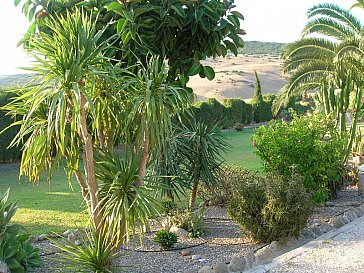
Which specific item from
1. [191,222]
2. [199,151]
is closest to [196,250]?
[191,222]

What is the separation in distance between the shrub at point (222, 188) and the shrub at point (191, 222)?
0.94 metres

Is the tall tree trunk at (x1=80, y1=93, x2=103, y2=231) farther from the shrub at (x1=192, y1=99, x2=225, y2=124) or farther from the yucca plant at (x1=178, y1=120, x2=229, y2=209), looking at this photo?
the shrub at (x1=192, y1=99, x2=225, y2=124)

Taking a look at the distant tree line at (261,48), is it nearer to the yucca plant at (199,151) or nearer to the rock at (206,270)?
the yucca plant at (199,151)

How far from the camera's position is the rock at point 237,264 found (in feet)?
18.2

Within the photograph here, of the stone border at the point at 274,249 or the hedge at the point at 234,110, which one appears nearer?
the stone border at the point at 274,249

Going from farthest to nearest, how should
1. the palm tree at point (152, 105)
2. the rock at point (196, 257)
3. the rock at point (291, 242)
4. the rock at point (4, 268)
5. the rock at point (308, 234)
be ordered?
the rock at point (308, 234), the rock at point (291, 242), the rock at point (196, 257), the rock at point (4, 268), the palm tree at point (152, 105)

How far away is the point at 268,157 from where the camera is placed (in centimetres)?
859

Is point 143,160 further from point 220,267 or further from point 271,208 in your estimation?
point 271,208

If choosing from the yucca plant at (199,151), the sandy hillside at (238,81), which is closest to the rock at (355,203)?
the yucca plant at (199,151)

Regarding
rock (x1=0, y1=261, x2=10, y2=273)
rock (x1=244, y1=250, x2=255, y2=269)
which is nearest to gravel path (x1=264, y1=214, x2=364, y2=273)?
rock (x1=244, y1=250, x2=255, y2=269)

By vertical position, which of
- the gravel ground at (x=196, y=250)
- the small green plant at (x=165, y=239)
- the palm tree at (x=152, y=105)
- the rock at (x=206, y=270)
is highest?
the palm tree at (x=152, y=105)

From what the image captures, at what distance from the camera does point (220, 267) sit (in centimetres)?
543

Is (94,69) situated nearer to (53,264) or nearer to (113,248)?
(113,248)

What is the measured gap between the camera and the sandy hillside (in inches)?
2559
